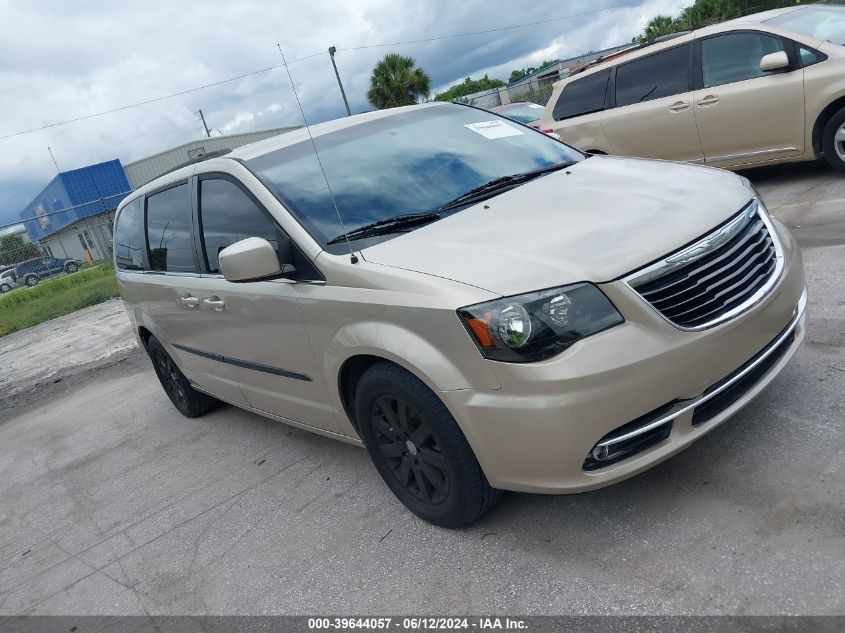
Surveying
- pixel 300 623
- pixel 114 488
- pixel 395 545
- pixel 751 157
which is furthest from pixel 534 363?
pixel 751 157

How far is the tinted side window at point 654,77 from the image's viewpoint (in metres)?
7.52

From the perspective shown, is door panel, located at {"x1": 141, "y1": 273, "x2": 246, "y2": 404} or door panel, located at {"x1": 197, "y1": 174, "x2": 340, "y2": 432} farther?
door panel, located at {"x1": 141, "y1": 273, "x2": 246, "y2": 404}

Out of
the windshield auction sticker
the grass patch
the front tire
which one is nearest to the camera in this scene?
the front tire

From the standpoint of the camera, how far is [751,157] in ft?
23.1

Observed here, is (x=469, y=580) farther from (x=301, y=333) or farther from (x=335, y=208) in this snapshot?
(x=335, y=208)

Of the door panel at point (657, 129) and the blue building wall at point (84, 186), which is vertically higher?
the blue building wall at point (84, 186)

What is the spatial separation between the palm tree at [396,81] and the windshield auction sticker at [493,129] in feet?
114

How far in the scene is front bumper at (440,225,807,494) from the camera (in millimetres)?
2328

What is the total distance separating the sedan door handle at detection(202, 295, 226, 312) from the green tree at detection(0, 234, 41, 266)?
18146 millimetres

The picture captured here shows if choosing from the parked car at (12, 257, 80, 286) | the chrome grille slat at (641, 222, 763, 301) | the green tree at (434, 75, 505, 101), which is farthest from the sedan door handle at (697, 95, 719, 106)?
the green tree at (434, 75, 505, 101)

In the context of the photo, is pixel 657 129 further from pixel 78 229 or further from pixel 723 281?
→ pixel 78 229

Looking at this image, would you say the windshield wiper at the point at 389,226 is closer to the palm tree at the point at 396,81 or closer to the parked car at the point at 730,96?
the parked car at the point at 730,96

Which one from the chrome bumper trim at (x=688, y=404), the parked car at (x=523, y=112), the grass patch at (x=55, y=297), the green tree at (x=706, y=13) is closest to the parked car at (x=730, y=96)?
the parked car at (x=523, y=112)

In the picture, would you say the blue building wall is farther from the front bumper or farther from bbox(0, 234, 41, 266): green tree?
the front bumper
